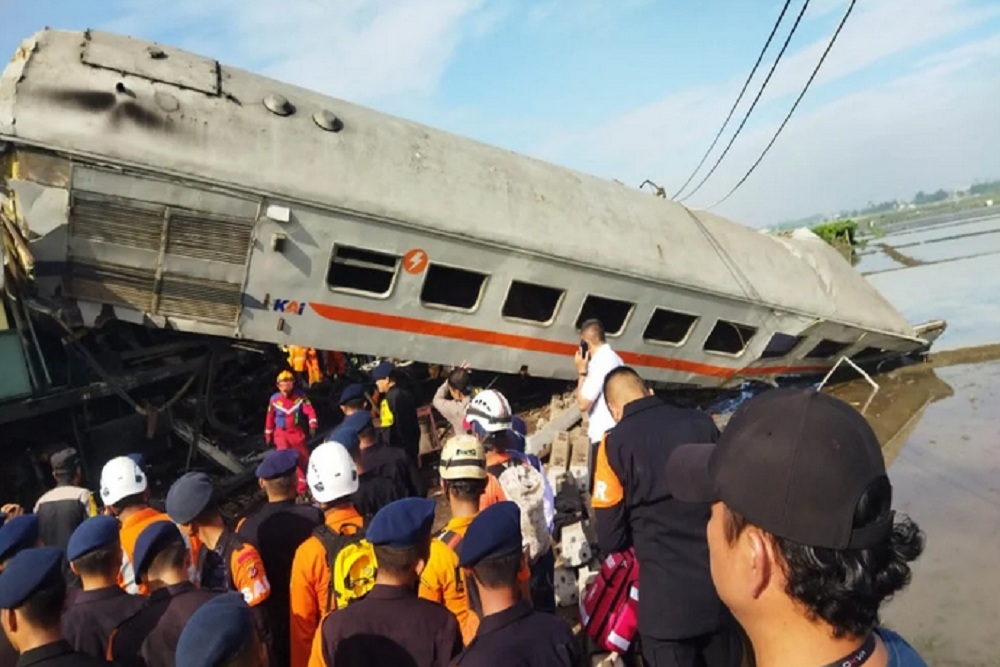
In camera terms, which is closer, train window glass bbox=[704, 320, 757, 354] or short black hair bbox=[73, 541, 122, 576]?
short black hair bbox=[73, 541, 122, 576]

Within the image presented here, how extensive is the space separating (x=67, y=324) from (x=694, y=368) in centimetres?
761

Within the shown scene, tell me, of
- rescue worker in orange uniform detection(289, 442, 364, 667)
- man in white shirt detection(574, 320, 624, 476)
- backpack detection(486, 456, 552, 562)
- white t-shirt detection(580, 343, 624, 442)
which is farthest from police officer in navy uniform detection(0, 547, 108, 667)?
white t-shirt detection(580, 343, 624, 442)

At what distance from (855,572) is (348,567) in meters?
2.25

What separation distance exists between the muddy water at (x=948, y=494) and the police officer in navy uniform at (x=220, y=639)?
13.6ft

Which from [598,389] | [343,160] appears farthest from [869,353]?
[343,160]

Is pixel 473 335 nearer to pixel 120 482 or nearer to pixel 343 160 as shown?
pixel 343 160

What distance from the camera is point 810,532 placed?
1.20 meters

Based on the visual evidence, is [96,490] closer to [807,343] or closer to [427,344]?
[427,344]

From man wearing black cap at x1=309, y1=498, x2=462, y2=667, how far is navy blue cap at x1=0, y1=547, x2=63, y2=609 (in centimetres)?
94

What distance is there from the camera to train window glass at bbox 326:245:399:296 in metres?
7.38

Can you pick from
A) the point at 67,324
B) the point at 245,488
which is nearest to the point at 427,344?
the point at 245,488

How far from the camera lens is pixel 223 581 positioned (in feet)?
10.7

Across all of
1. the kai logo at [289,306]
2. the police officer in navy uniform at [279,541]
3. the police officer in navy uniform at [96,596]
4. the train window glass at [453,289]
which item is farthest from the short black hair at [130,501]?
the train window glass at [453,289]

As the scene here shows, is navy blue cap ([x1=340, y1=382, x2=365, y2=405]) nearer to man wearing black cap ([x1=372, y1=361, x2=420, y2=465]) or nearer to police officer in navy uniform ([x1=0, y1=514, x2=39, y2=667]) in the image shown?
man wearing black cap ([x1=372, y1=361, x2=420, y2=465])
